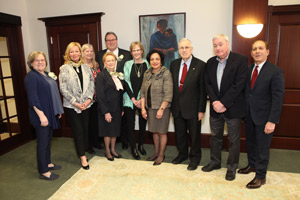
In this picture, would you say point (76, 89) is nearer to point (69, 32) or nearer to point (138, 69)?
point (138, 69)

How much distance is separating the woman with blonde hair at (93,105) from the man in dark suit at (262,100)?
216 centimetres

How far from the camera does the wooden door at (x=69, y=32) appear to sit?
388 centimetres

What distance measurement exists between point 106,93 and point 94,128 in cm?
91

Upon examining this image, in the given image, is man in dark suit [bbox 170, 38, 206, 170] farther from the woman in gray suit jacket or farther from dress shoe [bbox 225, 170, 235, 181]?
the woman in gray suit jacket

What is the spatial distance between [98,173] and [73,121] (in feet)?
2.55

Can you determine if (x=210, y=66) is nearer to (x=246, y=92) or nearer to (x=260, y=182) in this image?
(x=246, y=92)

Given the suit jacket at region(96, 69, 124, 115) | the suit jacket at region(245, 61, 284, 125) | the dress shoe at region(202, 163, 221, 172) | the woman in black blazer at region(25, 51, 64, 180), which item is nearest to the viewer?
the suit jacket at region(245, 61, 284, 125)

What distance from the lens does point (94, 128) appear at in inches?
145

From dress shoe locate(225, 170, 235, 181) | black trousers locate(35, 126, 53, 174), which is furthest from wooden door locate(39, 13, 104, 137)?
dress shoe locate(225, 170, 235, 181)

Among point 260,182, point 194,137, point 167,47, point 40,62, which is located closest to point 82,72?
point 40,62

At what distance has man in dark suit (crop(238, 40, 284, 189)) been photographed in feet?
7.52

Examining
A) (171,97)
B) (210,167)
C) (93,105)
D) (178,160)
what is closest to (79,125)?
(93,105)

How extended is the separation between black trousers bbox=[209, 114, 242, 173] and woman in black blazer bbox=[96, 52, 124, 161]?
134 cm

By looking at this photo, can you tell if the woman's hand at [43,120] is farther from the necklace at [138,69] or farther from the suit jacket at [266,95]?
the suit jacket at [266,95]
